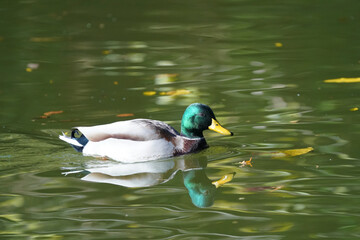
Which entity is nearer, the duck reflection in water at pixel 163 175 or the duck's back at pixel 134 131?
the duck reflection in water at pixel 163 175

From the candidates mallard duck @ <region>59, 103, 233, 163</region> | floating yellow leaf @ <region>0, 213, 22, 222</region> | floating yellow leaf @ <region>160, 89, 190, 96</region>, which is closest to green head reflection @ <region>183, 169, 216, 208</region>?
mallard duck @ <region>59, 103, 233, 163</region>

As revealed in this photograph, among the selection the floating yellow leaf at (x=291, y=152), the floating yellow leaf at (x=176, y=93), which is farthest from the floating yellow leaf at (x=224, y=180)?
the floating yellow leaf at (x=176, y=93)

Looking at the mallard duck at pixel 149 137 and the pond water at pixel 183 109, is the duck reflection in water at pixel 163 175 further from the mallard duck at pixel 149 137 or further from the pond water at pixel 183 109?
the mallard duck at pixel 149 137

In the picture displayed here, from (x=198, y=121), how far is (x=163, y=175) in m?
1.06

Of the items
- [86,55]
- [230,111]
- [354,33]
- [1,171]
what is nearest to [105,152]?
[1,171]

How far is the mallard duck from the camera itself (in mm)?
8312

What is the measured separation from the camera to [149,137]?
8336 mm

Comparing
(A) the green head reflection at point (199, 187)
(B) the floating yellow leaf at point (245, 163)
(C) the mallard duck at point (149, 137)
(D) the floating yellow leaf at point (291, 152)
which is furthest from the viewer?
(C) the mallard duck at point (149, 137)

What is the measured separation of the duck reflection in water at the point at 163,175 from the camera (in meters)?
6.86

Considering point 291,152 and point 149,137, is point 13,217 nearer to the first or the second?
point 149,137

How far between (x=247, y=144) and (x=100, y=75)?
4196 mm

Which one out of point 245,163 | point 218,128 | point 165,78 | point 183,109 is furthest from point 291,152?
point 165,78

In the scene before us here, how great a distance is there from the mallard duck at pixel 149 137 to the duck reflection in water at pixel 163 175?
13 centimetres

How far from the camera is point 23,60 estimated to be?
13.3 m
